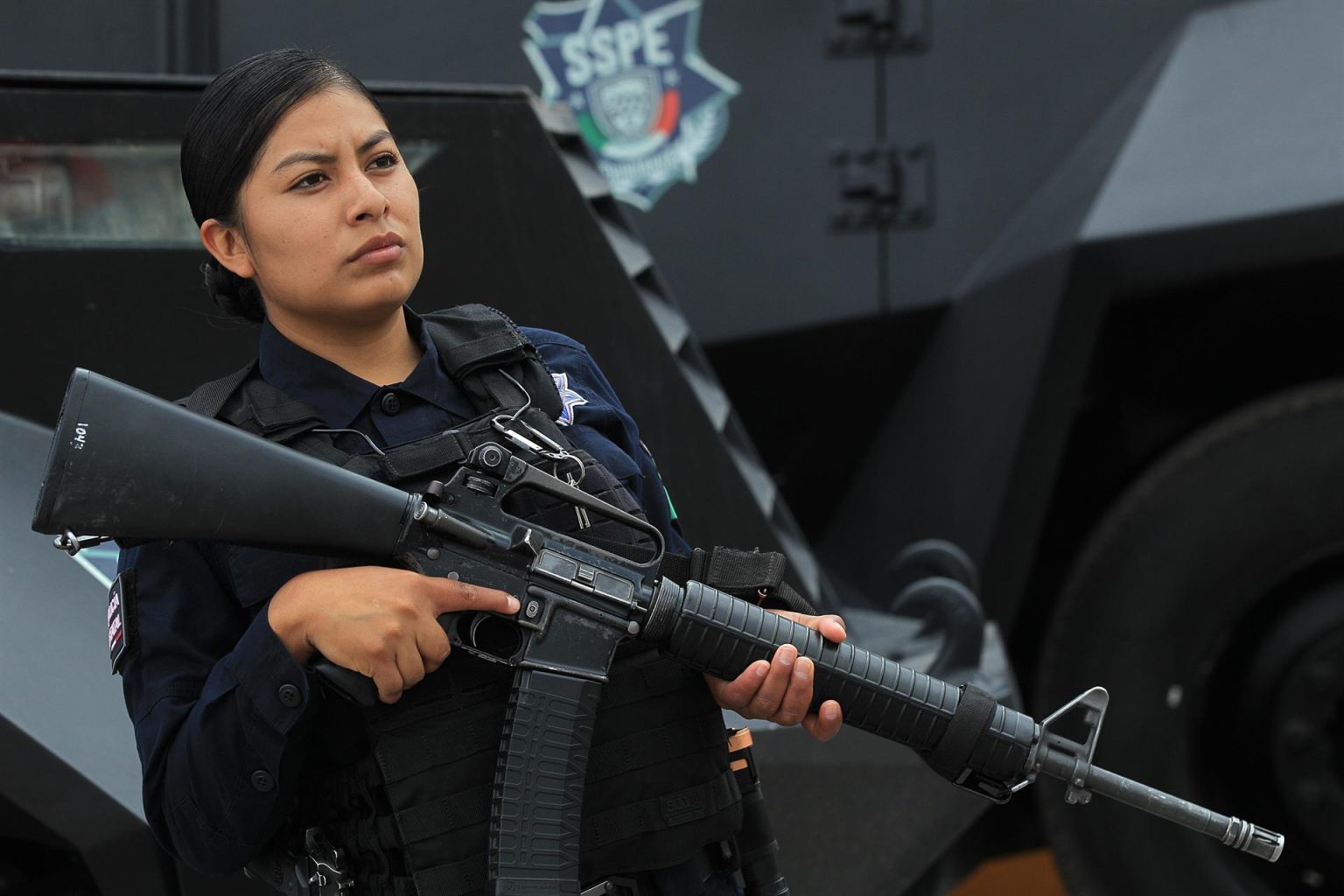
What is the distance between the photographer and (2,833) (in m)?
1.75

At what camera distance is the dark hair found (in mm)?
1291

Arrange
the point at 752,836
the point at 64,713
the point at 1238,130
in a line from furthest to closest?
the point at 1238,130
the point at 64,713
the point at 752,836

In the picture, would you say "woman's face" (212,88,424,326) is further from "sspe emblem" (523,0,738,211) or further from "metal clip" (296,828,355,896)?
"sspe emblem" (523,0,738,211)

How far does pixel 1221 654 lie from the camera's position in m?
2.52

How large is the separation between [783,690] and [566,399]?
1.01ft

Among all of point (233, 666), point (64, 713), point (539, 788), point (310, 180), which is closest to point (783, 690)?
point (539, 788)

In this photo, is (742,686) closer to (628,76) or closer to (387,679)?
(387,679)

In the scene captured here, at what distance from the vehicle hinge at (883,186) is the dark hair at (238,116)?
1.33m

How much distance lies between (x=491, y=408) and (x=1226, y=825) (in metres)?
0.74

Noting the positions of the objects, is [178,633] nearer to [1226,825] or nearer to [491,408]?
[491,408]

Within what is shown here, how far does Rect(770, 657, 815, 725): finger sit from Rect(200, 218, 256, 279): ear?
55 cm

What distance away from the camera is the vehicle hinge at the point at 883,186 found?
257 centimetres

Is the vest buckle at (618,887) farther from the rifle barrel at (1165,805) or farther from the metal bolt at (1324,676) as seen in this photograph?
the metal bolt at (1324,676)

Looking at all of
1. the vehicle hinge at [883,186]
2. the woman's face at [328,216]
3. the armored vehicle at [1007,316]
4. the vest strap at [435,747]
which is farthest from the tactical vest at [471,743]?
the vehicle hinge at [883,186]
